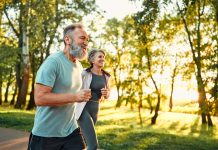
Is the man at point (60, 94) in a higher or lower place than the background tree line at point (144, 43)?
lower

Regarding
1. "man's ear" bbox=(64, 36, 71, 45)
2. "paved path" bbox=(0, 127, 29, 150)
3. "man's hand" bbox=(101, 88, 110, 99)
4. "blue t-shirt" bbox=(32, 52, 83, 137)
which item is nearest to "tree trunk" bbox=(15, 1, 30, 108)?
"paved path" bbox=(0, 127, 29, 150)

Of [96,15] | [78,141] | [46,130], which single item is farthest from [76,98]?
[96,15]

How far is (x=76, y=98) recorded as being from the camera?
3885 mm

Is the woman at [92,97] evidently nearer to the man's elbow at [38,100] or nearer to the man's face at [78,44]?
the man's face at [78,44]

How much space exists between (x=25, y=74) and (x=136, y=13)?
18.5 meters

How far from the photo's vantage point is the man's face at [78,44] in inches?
167

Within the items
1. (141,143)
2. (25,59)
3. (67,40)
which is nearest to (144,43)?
(25,59)

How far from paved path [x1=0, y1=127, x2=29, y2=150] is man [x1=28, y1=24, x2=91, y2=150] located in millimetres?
5747

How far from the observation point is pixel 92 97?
7.40 m

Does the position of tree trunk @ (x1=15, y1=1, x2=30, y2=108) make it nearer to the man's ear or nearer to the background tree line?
the background tree line

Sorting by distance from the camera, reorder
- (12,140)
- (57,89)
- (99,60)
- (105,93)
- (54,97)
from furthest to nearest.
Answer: (12,140) → (99,60) → (105,93) → (57,89) → (54,97)

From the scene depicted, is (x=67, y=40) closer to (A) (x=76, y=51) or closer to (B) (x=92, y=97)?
(A) (x=76, y=51)

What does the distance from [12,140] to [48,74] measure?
7.59 m

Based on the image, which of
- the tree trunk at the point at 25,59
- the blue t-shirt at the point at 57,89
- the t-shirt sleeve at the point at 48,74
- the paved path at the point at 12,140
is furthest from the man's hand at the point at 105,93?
the tree trunk at the point at 25,59
